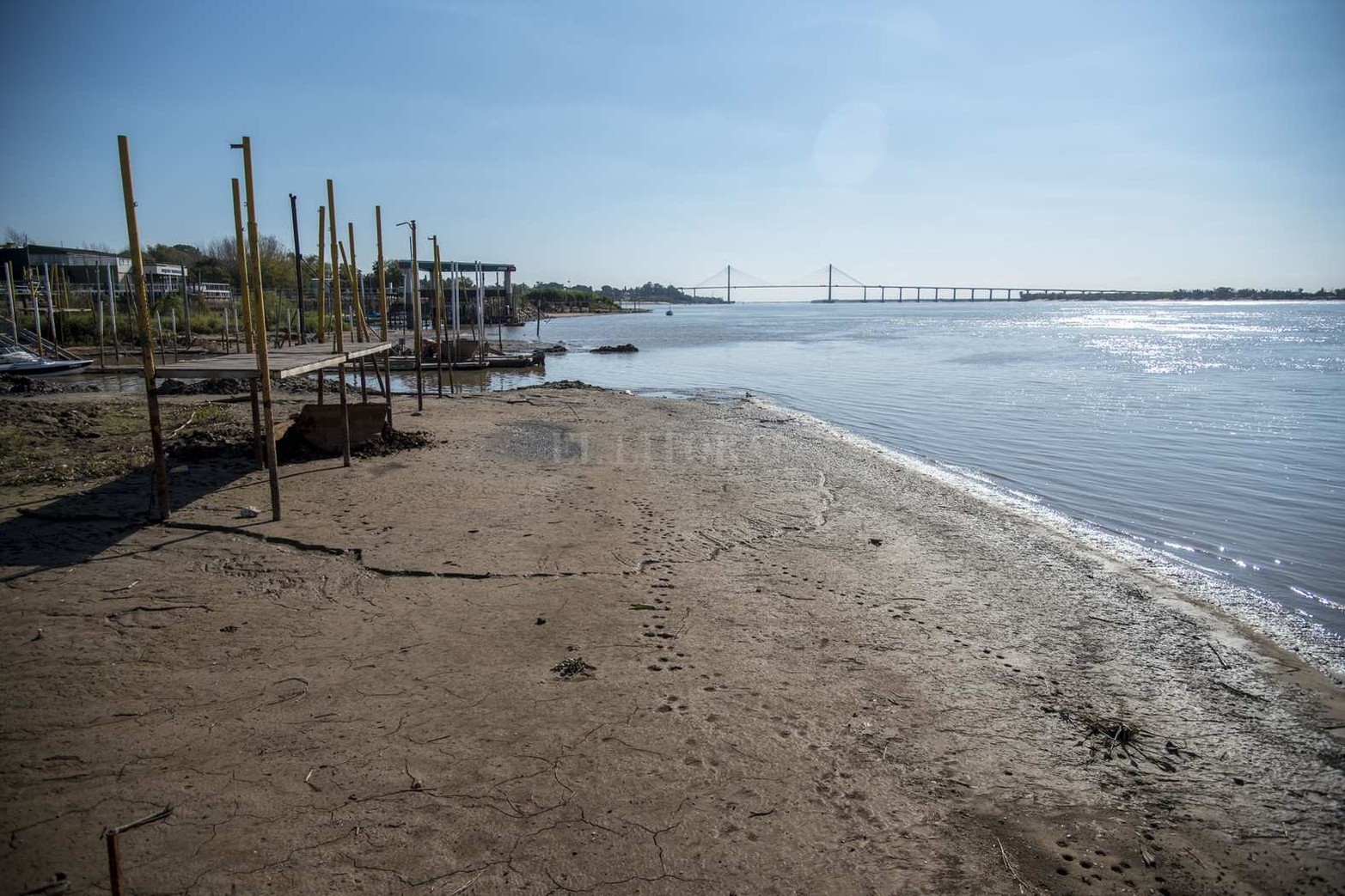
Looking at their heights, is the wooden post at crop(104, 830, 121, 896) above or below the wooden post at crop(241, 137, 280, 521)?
below

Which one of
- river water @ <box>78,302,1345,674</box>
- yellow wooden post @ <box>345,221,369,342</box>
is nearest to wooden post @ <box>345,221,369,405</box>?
yellow wooden post @ <box>345,221,369,342</box>

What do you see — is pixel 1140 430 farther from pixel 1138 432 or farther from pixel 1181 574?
pixel 1181 574

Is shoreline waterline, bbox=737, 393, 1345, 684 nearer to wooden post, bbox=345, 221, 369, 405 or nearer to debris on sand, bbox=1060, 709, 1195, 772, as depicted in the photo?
debris on sand, bbox=1060, 709, 1195, 772

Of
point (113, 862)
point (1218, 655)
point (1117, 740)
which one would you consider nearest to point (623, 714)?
point (113, 862)

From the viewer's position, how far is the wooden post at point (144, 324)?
6.51 m

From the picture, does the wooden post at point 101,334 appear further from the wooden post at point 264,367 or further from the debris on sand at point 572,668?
the debris on sand at point 572,668

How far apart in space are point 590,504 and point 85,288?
129 ft

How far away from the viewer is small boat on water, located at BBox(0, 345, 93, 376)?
66.0 feet

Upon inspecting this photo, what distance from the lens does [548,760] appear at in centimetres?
382

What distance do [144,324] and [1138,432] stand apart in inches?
686

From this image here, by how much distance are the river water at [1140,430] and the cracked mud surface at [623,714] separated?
1777 mm

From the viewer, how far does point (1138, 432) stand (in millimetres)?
16000

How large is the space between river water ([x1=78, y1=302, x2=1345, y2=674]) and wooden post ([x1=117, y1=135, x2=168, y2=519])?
9.85 m

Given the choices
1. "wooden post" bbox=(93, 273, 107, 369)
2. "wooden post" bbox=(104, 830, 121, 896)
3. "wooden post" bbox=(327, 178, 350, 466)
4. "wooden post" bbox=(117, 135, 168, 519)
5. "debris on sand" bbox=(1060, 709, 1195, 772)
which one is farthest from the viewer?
"wooden post" bbox=(93, 273, 107, 369)
